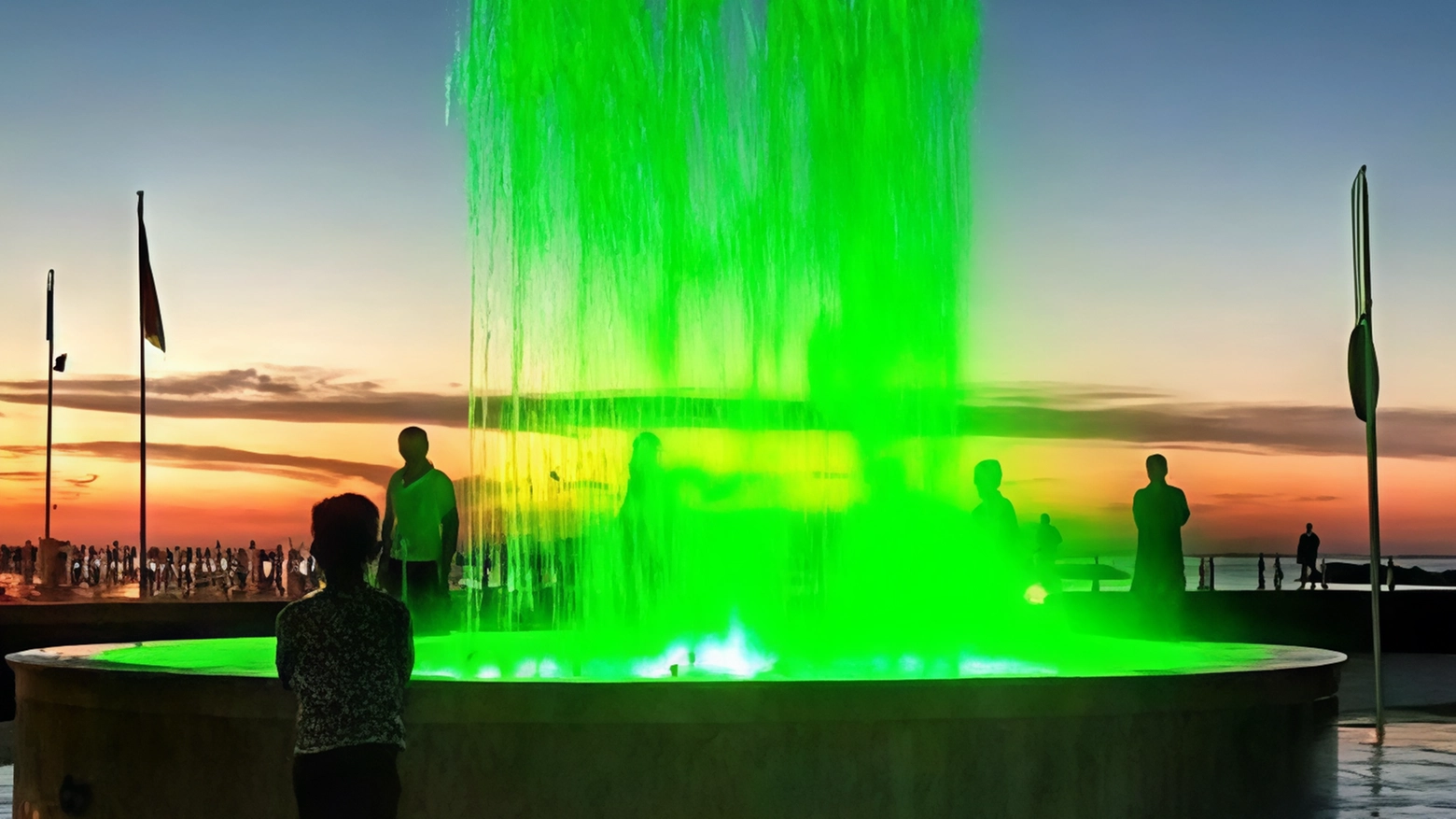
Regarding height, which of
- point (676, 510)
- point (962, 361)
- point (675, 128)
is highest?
point (675, 128)

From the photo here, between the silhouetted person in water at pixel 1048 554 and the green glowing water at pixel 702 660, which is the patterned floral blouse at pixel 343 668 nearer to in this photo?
the green glowing water at pixel 702 660

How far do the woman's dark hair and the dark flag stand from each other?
3256cm

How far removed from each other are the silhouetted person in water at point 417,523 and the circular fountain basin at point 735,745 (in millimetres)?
3272

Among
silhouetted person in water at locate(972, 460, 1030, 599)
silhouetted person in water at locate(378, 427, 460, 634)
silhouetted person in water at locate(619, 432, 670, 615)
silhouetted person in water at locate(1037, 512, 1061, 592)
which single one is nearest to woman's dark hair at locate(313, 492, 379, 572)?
silhouetted person in water at locate(378, 427, 460, 634)

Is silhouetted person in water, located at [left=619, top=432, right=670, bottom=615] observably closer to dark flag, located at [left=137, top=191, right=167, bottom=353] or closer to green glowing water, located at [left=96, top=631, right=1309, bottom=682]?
green glowing water, located at [left=96, top=631, right=1309, bottom=682]

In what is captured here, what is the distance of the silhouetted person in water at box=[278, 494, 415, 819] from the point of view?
570cm

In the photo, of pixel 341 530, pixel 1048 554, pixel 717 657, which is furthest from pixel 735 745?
pixel 1048 554

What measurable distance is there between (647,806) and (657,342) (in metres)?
6.40

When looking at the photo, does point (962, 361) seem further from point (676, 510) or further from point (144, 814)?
Result: point (144, 814)

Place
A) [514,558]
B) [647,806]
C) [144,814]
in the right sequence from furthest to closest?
[514,558]
[144,814]
[647,806]

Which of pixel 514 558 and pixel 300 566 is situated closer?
pixel 514 558

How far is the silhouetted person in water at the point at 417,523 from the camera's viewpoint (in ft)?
37.6

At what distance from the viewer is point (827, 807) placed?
7.52 metres

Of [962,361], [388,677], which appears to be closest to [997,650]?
[962,361]
